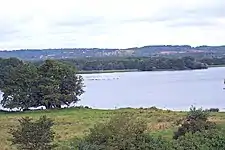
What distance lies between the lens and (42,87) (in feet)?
191

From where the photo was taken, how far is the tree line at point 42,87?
58562 millimetres

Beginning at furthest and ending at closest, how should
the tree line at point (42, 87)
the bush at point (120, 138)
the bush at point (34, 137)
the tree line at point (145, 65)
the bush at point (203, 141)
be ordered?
1. the tree line at point (145, 65)
2. the tree line at point (42, 87)
3. the bush at point (34, 137)
4. the bush at point (203, 141)
5. the bush at point (120, 138)

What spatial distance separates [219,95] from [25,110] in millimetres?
34335

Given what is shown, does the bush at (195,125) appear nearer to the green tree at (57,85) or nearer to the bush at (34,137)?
the bush at (34,137)

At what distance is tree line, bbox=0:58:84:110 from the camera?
58562mm

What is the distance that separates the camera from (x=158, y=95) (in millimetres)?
88062

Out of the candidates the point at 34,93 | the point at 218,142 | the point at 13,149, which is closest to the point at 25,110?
the point at 34,93

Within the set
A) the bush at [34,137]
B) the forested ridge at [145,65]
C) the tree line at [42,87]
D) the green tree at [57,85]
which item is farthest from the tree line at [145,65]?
the bush at [34,137]

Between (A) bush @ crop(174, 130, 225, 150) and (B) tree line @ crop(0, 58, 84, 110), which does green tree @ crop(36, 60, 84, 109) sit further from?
(A) bush @ crop(174, 130, 225, 150)

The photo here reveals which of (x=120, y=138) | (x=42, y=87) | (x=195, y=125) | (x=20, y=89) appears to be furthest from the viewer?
(x=20, y=89)

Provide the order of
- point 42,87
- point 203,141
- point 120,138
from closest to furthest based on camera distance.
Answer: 1. point 120,138
2. point 203,141
3. point 42,87

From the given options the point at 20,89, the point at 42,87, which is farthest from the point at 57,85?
the point at 20,89

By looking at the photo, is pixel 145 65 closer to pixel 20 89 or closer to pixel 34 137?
pixel 20 89

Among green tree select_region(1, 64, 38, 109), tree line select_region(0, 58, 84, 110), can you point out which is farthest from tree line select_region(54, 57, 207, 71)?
green tree select_region(1, 64, 38, 109)
